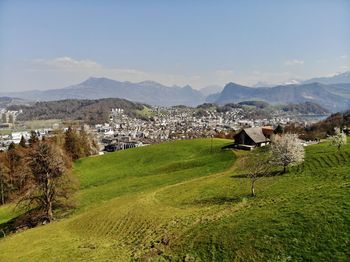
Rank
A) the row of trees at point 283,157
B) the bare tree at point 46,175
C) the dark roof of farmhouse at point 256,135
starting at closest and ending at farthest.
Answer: the bare tree at point 46,175, the row of trees at point 283,157, the dark roof of farmhouse at point 256,135

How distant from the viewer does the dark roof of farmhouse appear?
78.6m

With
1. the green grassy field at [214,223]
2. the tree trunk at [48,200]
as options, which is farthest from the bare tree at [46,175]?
the green grassy field at [214,223]

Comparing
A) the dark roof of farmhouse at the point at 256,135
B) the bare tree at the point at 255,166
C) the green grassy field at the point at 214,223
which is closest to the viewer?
the green grassy field at the point at 214,223

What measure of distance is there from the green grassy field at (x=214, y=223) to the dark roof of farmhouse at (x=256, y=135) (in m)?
22.8

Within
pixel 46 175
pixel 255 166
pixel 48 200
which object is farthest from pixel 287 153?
pixel 48 200

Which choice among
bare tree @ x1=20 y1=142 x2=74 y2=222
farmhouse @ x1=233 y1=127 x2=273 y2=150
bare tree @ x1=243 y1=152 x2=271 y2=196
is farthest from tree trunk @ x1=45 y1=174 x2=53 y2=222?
farmhouse @ x1=233 y1=127 x2=273 y2=150

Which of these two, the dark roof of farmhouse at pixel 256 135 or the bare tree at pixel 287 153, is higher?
the bare tree at pixel 287 153

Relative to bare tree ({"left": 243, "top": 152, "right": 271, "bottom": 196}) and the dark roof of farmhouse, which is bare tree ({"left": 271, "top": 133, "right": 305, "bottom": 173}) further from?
the dark roof of farmhouse

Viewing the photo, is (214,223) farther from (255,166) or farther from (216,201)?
(255,166)

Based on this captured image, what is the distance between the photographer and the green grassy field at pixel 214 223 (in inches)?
911

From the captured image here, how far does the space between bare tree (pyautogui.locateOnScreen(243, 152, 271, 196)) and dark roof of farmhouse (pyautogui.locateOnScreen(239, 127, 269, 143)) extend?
430 inches

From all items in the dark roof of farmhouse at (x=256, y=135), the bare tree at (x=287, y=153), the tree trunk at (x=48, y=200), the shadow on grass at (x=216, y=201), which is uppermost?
the bare tree at (x=287, y=153)

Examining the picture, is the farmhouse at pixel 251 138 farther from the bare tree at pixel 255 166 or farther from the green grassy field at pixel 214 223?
the green grassy field at pixel 214 223

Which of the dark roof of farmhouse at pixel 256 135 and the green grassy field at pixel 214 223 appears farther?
the dark roof of farmhouse at pixel 256 135
